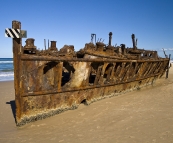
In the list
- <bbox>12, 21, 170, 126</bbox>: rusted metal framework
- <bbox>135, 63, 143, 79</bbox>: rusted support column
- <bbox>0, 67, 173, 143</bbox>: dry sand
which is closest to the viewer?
<bbox>0, 67, 173, 143</bbox>: dry sand

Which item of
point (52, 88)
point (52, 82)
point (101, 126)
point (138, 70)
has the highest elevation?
point (138, 70)

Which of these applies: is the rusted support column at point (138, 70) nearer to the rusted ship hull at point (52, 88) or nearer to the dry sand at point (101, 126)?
the rusted ship hull at point (52, 88)

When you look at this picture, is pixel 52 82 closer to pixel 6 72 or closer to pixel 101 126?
pixel 101 126

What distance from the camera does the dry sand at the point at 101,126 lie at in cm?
366

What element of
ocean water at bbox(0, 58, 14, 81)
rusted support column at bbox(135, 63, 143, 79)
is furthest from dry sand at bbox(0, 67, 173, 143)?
ocean water at bbox(0, 58, 14, 81)

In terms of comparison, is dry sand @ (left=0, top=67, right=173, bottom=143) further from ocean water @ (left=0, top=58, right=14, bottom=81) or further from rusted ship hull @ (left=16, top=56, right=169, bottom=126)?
ocean water @ (left=0, top=58, right=14, bottom=81)

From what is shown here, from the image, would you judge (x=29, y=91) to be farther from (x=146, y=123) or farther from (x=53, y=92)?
(x=146, y=123)

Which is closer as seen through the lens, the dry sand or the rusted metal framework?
the dry sand

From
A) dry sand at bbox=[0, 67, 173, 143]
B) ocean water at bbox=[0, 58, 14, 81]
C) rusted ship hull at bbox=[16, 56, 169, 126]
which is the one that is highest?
rusted ship hull at bbox=[16, 56, 169, 126]

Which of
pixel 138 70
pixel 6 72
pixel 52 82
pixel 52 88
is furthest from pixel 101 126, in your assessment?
pixel 6 72

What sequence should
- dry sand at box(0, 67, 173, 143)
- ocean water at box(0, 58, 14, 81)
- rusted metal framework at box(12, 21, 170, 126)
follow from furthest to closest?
1. ocean water at box(0, 58, 14, 81)
2. rusted metal framework at box(12, 21, 170, 126)
3. dry sand at box(0, 67, 173, 143)

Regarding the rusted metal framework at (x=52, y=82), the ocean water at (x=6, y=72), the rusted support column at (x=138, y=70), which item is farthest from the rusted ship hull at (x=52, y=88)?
the ocean water at (x=6, y=72)

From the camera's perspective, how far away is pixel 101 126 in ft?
13.9

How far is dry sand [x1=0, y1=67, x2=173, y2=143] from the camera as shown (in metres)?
A: 3.66
